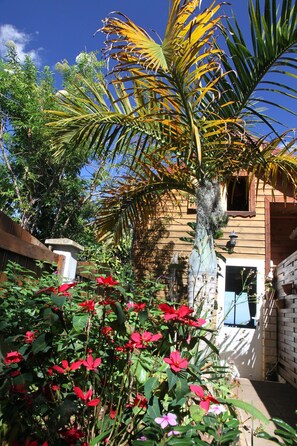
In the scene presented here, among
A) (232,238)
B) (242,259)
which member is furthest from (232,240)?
(242,259)

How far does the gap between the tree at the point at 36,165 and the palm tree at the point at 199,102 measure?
574 centimetres

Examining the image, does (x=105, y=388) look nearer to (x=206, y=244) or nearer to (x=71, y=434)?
(x=71, y=434)

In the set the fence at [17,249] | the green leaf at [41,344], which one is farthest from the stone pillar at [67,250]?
the green leaf at [41,344]

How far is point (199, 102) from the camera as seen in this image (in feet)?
11.0

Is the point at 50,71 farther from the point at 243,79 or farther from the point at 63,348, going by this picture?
the point at 63,348

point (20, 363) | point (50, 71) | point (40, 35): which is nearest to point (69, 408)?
point (20, 363)

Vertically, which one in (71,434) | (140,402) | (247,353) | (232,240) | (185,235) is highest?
(185,235)

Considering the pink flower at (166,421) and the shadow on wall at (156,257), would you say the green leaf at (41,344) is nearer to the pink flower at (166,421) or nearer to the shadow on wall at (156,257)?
the pink flower at (166,421)

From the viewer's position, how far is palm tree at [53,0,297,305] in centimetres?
286

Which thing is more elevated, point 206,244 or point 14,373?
point 206,244

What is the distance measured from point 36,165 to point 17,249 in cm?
843

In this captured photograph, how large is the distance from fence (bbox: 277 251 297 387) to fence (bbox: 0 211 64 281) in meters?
3.18

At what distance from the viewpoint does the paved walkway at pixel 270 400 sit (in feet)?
11.0

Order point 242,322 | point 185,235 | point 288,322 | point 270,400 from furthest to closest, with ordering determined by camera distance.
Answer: point 185,235 → point 242,322 → point 288,322 → point 270,400
